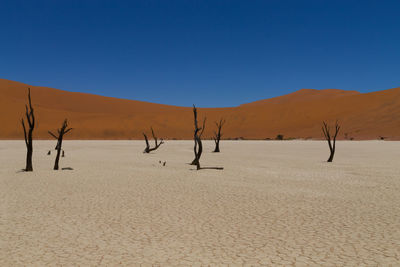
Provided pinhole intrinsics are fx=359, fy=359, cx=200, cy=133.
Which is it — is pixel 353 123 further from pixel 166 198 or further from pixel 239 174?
pixel 166 198

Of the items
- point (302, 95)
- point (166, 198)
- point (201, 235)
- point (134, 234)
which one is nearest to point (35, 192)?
point (166, 198)

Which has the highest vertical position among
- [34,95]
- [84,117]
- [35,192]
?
[34,95]

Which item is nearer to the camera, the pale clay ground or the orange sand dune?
the pale clay ground

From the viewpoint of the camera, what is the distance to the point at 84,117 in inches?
3433

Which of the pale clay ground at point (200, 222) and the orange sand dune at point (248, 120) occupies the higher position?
the orange sand dune at point (248, 120)

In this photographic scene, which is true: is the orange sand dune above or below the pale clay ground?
above

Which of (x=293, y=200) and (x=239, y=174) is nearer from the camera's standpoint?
(x=293, y=200)

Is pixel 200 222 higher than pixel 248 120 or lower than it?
lower

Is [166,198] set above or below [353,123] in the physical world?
below

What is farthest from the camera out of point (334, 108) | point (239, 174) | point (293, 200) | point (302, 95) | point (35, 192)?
point (302, 95)

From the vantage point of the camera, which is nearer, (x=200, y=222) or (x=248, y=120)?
(x=200, y=222)

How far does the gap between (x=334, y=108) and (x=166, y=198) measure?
276ft

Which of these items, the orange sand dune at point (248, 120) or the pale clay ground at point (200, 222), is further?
the orange sand dune at point (248, 120)

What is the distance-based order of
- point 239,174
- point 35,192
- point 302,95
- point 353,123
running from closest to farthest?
point 35,192 < point 239,174 < point 353,123 < point 302,95
